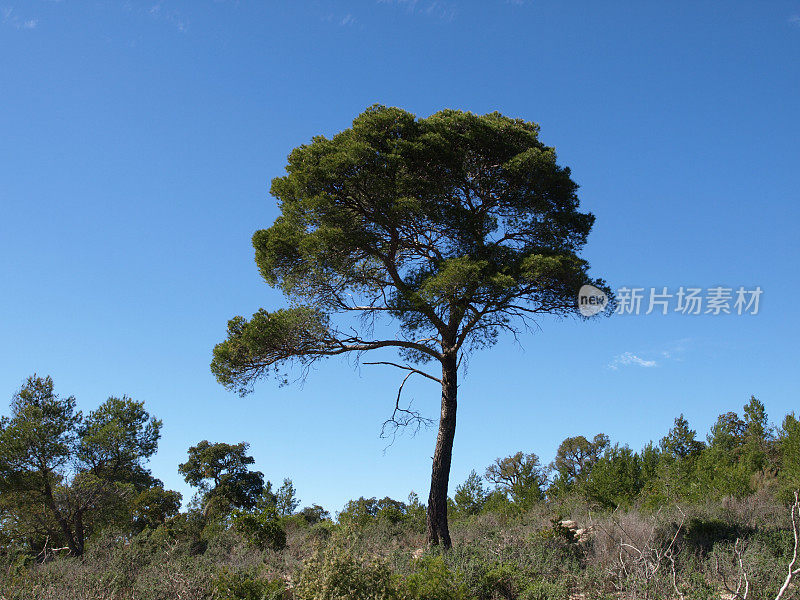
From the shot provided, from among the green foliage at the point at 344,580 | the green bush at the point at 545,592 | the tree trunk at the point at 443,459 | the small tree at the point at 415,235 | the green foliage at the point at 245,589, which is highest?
the small tree at the point at 415,235

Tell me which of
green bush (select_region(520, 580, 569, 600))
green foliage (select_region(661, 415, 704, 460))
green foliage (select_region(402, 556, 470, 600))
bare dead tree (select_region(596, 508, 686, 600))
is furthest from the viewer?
green foliage (select_region(661, 415, 704, 460))

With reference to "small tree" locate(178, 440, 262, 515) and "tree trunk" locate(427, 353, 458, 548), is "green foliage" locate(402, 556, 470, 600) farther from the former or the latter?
"small tree" locate(178, 440, 262, 515)

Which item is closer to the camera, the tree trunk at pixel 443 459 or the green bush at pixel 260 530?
the tree trunk at pixel 443 459

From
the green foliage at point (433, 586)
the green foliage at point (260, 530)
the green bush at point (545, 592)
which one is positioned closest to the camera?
the green foliage at point (433, 586)

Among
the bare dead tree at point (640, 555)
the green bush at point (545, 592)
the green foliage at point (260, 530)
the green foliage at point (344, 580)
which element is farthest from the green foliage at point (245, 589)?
the green foliage at point (260, 530)

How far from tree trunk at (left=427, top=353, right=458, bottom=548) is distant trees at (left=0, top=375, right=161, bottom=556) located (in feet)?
49.3

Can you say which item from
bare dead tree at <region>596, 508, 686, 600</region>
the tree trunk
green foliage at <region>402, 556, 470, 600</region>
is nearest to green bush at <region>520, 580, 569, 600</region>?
bare dead tree at <region>596, 508, 686, 600</region>

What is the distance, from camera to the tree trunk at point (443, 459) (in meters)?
10.9

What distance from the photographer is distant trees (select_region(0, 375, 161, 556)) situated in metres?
19.7

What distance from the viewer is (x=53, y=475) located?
20453 millimetres

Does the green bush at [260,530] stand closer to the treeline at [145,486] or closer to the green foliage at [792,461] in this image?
the treeline at [145,486]

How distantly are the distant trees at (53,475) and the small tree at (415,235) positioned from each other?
12.0 m

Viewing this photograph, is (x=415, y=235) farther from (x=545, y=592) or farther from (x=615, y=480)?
(x=615, y=480)

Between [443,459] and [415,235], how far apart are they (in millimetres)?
4842
